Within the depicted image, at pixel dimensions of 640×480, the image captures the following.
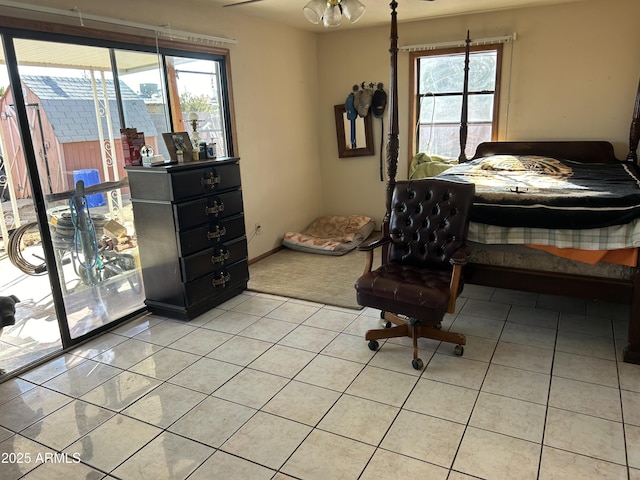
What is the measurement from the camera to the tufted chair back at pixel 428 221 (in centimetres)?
295

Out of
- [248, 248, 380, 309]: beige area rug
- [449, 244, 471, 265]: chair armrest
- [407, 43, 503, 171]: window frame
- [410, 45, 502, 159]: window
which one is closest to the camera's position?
[449, 244, 471, 265]: chair armrest

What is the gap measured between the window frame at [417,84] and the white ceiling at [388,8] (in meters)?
0.35

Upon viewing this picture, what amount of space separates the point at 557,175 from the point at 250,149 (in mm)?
2848

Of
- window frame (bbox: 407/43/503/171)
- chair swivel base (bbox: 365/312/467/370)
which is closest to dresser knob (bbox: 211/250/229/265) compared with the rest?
chair swivel base (bbox: 365/312/467/370)

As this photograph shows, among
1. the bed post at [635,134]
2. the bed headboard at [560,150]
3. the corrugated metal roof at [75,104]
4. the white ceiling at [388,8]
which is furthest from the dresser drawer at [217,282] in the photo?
the bed post at [635,134]

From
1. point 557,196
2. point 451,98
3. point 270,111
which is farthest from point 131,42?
point 451,98

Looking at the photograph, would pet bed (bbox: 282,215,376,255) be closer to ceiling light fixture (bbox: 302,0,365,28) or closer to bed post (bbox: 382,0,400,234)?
bed post (bbox: 382,0,400,234)

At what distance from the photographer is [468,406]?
7.70ft

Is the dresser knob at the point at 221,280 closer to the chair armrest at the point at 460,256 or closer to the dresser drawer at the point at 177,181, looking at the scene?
the dresser drawer at the point at 177,181

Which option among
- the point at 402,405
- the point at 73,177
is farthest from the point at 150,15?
the point at 402,405

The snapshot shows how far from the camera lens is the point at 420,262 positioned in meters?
3.09

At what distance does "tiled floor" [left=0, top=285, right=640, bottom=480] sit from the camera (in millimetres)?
1996

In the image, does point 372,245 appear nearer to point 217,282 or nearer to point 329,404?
point 329,404

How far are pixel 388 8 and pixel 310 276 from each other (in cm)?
264
